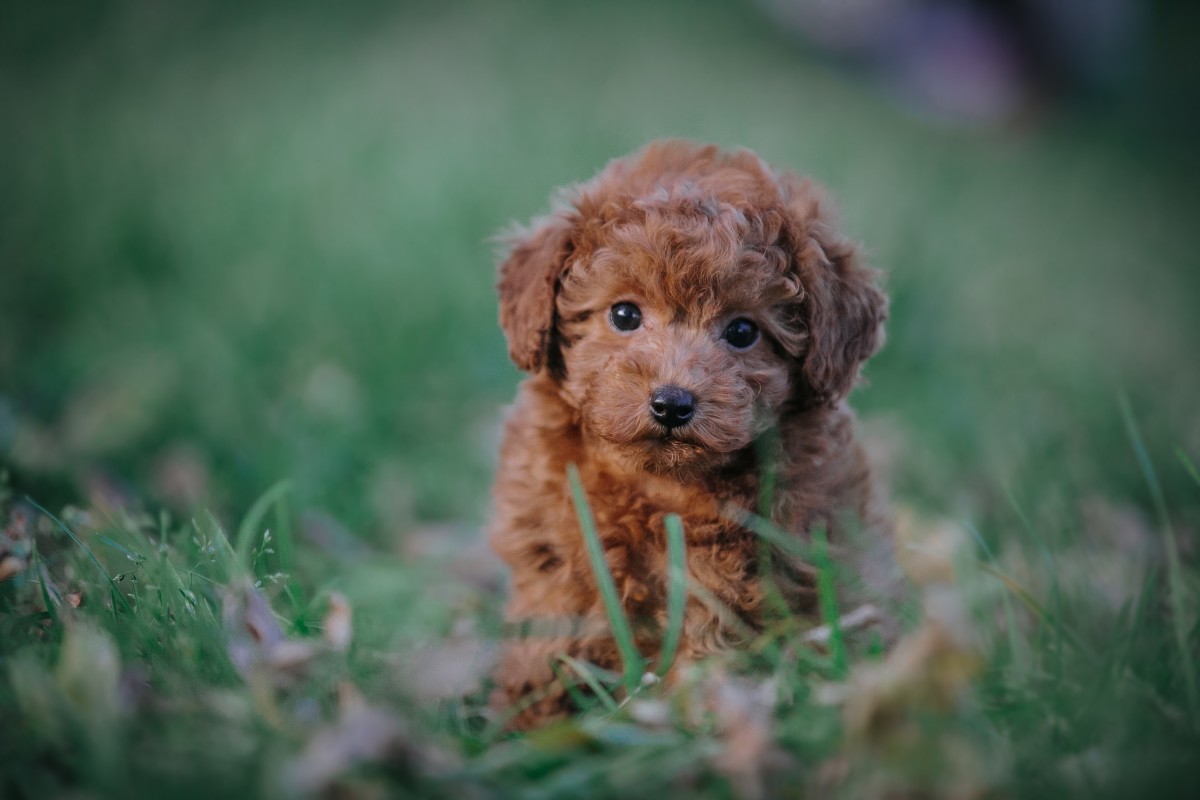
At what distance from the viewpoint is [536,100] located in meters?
9.06

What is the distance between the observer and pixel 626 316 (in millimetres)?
2990

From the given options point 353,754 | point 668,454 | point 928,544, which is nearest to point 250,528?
point 353,754

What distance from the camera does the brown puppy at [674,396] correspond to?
2.79m

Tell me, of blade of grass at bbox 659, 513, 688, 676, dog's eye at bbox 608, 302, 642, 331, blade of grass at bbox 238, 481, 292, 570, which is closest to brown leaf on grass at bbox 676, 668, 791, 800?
blade of grass at bbox 659, 513, 688, 676

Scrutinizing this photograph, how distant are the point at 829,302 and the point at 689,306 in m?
0.45

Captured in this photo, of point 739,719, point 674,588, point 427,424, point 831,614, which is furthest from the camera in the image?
point 427,424

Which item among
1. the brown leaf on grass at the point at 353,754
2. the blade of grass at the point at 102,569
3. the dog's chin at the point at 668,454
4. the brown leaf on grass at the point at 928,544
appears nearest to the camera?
the brown leaf on grass at the point at 353,754

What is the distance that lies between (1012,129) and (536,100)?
7.89 meters

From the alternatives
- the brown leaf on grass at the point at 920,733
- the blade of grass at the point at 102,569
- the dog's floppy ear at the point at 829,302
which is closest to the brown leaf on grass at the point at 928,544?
the dog's floppy ear at the point at 829,302

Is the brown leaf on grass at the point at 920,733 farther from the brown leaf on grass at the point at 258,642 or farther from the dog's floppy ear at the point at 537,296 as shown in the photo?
the dog's floppy ear at the point at 537,296

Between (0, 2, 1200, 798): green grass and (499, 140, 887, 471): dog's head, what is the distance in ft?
1.30

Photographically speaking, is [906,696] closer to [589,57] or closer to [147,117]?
[147,117]

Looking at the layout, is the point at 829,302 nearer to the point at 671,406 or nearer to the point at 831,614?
the point at 671,406

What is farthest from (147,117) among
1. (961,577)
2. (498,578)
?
(961,577)
